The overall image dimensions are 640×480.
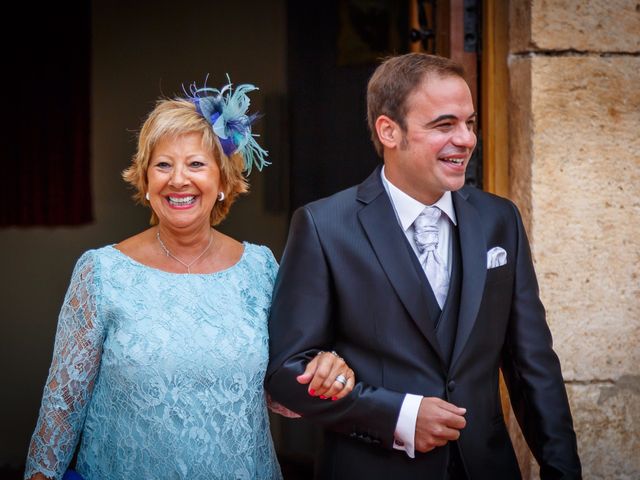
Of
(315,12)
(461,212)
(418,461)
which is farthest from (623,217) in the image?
(315,12)

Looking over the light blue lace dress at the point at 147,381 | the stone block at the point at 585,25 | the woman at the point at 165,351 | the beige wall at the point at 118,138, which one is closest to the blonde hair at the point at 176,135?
the woman at the point at 165,351

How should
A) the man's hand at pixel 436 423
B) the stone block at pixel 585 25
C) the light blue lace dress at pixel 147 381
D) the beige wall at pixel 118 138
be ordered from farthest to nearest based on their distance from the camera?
the beige wall at pixel 118 138 < the stone block at pixel 585 25 < the light blue lace dress at pixel 147 381 < the man's hand at pixel 436 423

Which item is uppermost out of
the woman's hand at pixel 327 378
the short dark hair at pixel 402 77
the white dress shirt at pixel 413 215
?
the short dark hair at pixel 402 77

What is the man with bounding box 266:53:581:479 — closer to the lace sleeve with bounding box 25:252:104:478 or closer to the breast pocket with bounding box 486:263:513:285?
the breast pocket with bounding box 486:263:513:285

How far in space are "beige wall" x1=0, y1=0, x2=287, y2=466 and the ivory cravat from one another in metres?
2.13

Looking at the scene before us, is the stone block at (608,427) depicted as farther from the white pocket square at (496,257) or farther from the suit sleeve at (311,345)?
the suit sleeve at (311,345)

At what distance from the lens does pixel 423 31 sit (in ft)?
11.7

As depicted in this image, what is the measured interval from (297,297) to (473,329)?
0.48 meters

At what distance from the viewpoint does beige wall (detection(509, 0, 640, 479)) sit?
3242 millimetres

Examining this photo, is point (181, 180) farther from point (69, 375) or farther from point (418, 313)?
point (418, 313)

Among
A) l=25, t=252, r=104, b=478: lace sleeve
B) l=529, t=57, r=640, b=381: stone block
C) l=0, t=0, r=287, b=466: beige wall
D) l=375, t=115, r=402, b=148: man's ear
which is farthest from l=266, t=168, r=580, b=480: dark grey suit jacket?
l=0, t=0, r=287, b=466: beige wall

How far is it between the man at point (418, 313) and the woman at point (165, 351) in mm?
196

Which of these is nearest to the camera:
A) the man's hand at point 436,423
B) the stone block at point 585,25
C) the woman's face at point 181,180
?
the man's hand at point 436,423

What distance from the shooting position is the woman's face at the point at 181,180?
271 cm
